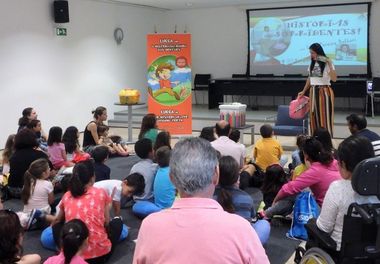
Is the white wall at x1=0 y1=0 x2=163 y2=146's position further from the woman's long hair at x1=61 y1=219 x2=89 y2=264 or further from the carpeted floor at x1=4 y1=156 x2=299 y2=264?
the woman's long hair at x1=61 y1=219 x2=89 y2=264

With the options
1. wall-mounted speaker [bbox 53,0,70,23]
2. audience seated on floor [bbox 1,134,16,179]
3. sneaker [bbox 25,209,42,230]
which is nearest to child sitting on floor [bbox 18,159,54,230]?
sneaker [bbox 25,209,42,230]

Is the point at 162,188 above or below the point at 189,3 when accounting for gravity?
below

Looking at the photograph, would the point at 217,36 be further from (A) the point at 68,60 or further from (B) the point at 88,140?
(B) the point at 88,140

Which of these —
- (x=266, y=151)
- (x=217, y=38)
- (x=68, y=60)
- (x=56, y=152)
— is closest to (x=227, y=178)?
(x=266, y=151)

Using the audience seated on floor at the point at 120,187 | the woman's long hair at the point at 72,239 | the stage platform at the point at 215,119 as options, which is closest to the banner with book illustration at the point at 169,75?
the stage platform at the point at 215,119

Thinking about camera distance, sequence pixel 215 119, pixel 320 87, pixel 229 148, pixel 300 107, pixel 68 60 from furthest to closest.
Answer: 1. pixel 215 119
2. pixel 68 60
3. pixel 300 107
4. pixel 320 87
5. pixel 229 148

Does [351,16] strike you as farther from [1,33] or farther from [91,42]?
[1,33]

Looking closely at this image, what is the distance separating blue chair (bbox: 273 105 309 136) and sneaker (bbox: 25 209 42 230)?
442 cm

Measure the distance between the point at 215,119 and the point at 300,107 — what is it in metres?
2.99

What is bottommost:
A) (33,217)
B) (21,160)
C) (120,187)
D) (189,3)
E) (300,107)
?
(33,217)

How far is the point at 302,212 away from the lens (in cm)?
350

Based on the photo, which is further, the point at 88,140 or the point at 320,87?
the point at 88,140

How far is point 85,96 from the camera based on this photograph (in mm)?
9797

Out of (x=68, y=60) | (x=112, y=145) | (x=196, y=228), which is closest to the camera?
(x=196, y=228)
